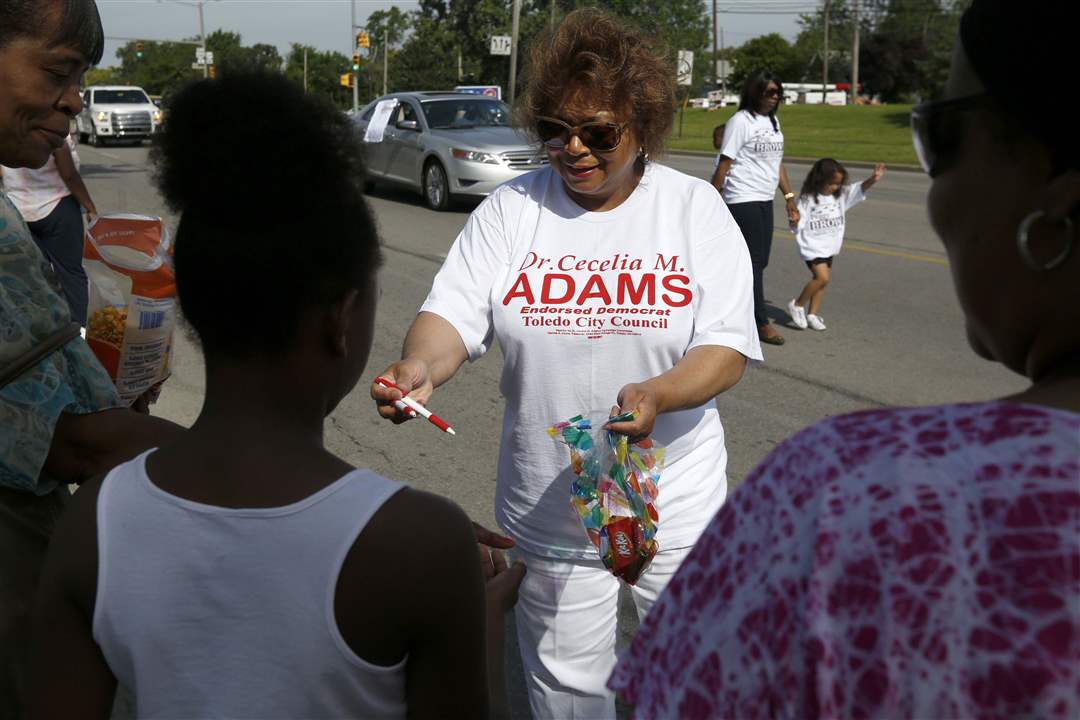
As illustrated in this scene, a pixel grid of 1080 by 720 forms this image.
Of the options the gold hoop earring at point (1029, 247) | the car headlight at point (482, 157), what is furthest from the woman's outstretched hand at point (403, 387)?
the car headlight at point (482, 157)

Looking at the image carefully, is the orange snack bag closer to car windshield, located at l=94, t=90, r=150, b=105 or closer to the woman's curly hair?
the woman's curly hair

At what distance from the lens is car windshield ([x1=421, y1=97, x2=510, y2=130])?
17.2 meters

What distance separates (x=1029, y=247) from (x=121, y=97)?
37.7m

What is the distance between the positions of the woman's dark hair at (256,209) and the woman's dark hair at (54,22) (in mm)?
694

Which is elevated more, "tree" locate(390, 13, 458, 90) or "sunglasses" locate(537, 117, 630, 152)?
"tree" locate(390, 13, 458, 90)

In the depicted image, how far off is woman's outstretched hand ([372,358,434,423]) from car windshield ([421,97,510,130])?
48.3 feet

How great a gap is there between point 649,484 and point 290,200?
149 cm

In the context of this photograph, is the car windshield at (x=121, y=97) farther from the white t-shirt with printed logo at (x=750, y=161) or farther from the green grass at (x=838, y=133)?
the white t-shirt with printed logo at (x=750, y=161)

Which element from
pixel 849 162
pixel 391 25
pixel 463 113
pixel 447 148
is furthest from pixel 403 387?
pixel 391 25

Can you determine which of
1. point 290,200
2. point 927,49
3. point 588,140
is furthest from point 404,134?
point 927,49

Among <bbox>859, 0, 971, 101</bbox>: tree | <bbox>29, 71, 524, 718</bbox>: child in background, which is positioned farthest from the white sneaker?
<bbox>859, 0, 971, 101</bbox>: tree

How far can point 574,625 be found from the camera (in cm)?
288

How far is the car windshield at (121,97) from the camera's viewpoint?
3459 centimetres

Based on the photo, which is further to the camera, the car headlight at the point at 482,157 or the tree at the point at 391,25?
the tree at the point at 391,25
